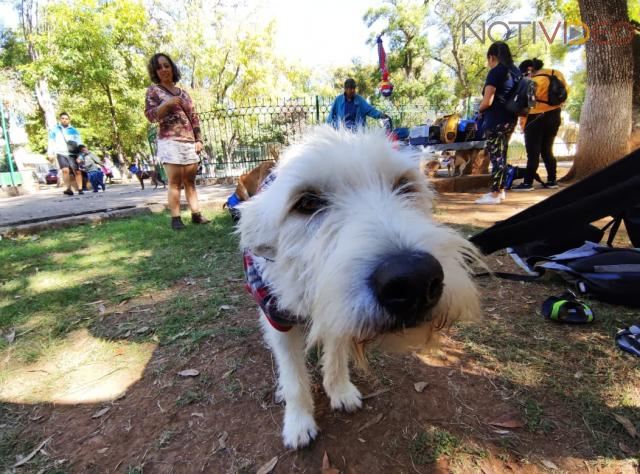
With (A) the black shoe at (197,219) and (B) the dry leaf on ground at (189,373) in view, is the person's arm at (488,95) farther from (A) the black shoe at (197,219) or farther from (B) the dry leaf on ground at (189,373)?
(B) the dry leaf on ground at (189,373)

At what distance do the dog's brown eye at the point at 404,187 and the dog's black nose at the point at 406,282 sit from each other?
0.65m

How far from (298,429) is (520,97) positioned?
6.55m

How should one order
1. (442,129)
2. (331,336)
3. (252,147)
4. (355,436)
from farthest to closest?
(252,147), (442,129), (355,436), (331,336)

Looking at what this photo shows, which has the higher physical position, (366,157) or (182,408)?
(366,157)

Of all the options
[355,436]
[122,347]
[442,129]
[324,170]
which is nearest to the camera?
[324,170]

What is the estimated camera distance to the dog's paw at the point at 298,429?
1946 mm

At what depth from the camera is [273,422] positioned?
2.14m

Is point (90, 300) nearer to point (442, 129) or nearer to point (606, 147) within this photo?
point (442, 129)

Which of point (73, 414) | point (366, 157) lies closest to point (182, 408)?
point (73, 414)

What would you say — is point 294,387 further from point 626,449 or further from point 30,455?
point 626,449

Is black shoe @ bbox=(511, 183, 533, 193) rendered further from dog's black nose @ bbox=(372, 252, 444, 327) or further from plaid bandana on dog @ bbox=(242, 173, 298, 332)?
dog's black nose @ bbox=(372, 252, 444, 327)

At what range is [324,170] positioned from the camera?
5.17ft

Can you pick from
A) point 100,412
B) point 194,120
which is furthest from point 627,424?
point 194,120

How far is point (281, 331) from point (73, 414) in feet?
5.01
